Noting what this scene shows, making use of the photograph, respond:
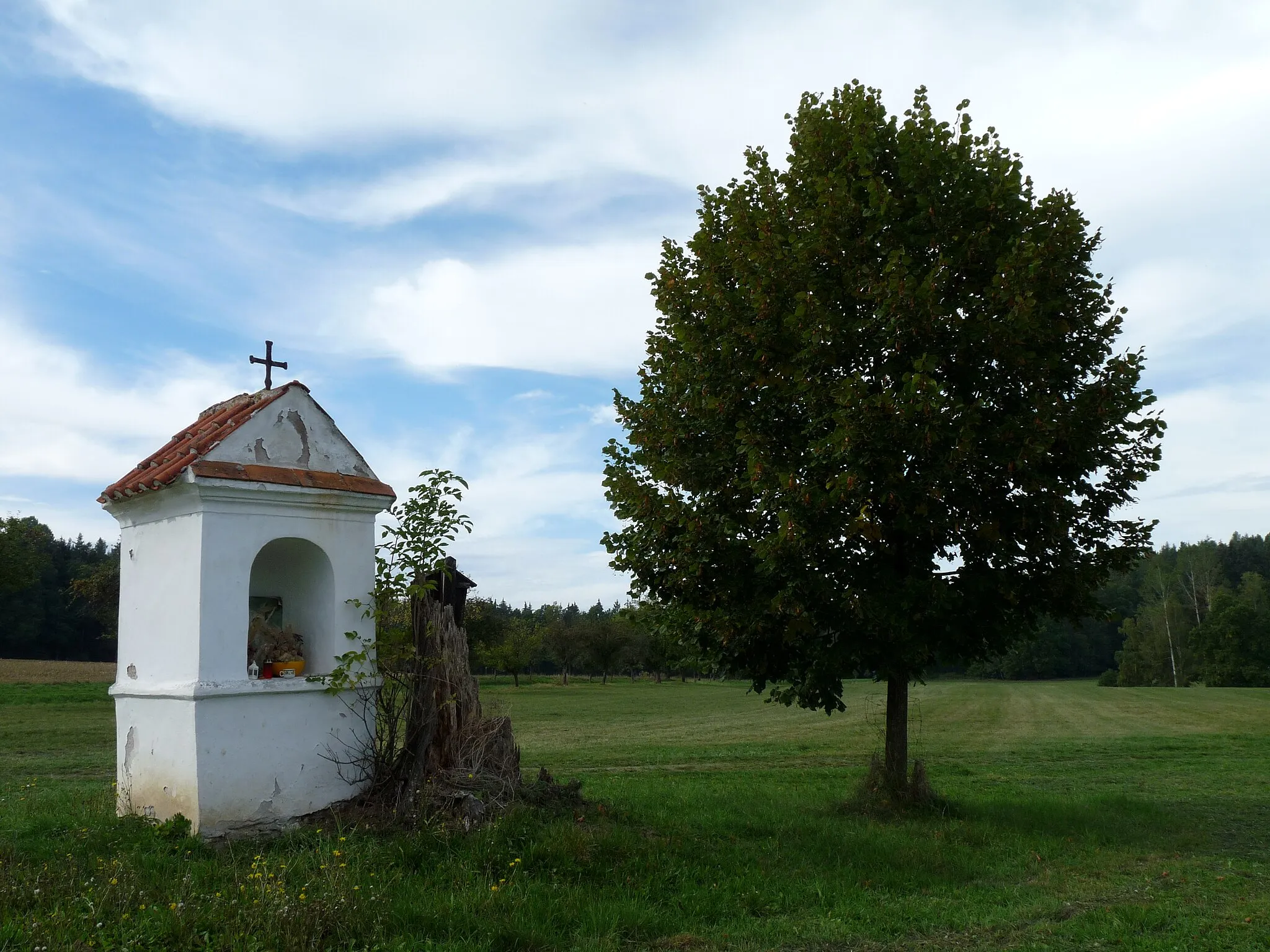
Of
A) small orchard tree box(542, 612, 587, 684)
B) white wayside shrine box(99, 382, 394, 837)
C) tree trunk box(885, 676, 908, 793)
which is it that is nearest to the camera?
white wayside shrine box(99, 382, 394, 837)

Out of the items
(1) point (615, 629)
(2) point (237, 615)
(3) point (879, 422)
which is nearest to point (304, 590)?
(2) point (237, 615)

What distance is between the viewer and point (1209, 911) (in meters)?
7.43

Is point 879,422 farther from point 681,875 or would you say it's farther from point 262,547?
point 262,547

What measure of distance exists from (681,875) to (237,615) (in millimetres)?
4686

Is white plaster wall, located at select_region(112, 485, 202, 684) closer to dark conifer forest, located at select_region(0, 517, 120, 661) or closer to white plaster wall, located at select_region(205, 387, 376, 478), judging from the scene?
white plaster wall, located at select_region(205, 387, 376, 478)

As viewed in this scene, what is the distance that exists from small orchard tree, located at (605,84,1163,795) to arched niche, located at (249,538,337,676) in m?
3.71

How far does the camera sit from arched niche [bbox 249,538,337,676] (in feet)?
30.8

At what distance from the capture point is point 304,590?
10.0m

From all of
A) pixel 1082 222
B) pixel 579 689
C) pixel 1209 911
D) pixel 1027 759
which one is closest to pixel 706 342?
pixel 1082 222

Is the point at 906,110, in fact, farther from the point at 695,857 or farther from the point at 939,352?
the point at 695,857

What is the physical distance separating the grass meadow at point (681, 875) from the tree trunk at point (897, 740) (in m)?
0.62

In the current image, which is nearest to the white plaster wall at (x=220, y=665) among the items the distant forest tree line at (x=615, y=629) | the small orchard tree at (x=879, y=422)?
the small orchard tree at (x=879, y=422)

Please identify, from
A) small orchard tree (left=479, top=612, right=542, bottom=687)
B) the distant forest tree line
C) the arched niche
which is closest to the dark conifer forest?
the distant forest tree line

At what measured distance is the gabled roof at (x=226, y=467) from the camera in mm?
8430
